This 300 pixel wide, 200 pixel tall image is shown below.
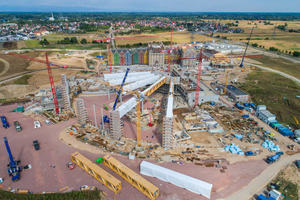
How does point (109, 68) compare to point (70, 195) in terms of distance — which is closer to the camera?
point (70, 195)

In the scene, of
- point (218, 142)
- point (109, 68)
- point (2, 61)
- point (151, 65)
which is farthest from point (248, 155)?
point (2, 61)

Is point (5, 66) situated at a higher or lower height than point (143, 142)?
higher

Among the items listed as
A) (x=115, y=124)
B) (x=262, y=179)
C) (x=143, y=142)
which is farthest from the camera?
(x=143, y=142)

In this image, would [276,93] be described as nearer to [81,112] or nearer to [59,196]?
[81,112]

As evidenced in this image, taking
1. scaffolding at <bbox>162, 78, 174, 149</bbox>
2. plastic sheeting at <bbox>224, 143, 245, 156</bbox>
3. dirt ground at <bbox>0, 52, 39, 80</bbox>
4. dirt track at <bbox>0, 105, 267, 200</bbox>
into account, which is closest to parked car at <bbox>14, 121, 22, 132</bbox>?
dirt track at <bbox>0, 105, 267, 200</bbox>

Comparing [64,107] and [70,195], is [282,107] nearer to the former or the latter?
[70,195]

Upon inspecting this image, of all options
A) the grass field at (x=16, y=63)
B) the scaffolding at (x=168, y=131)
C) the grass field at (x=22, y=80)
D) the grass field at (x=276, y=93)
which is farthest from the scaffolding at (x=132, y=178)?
the grass field at (x=16, y=63)

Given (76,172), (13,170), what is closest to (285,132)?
(76,172)
